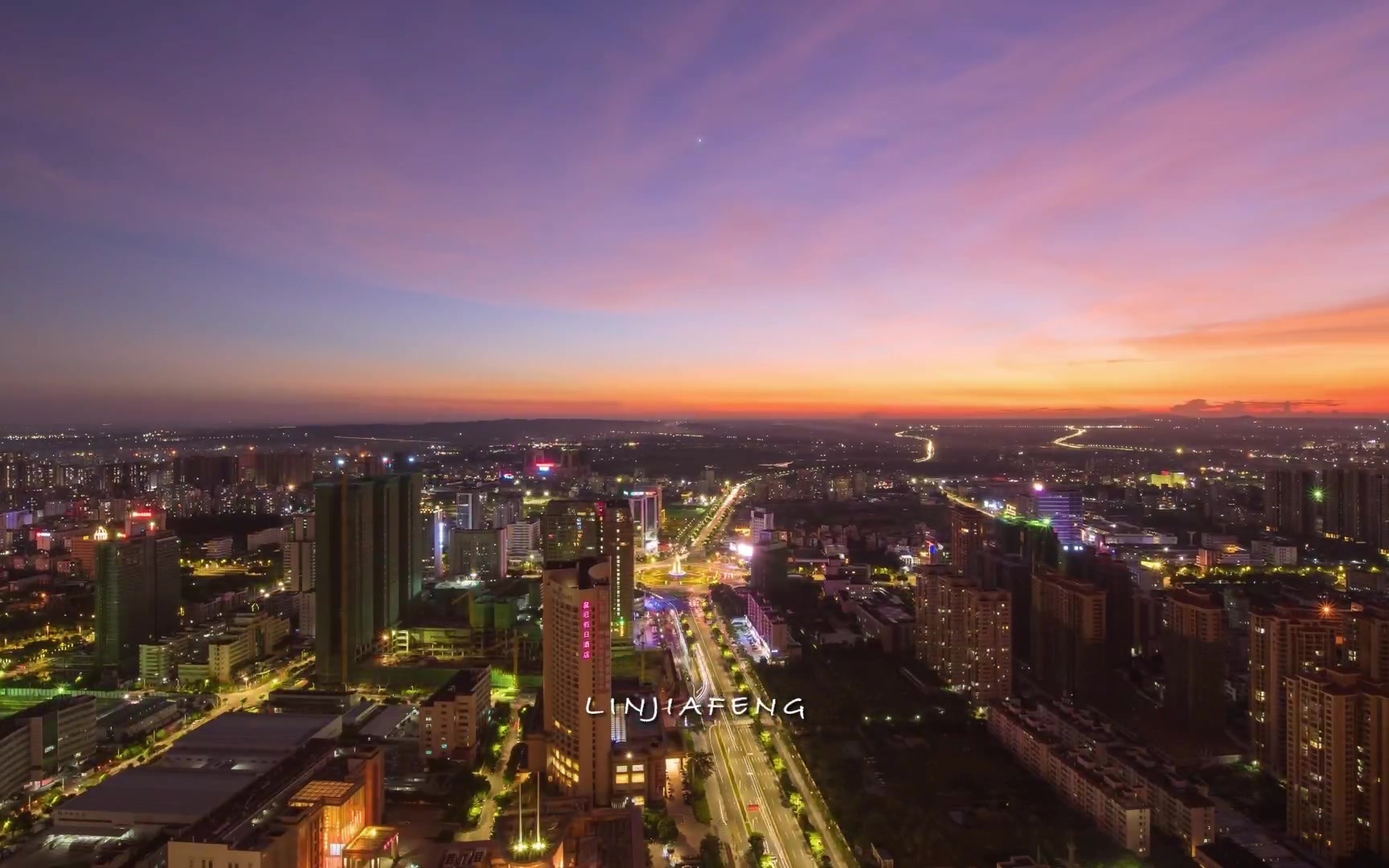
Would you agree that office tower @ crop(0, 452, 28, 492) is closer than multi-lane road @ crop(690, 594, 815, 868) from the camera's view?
No

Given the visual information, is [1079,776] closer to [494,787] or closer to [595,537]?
[494,787]

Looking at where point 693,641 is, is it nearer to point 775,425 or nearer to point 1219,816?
point 1219,816

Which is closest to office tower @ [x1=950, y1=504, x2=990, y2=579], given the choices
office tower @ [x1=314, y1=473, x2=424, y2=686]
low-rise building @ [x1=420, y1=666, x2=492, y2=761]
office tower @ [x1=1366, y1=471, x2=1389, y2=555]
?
office tower @ [x1=1366, y1=471, x2=1389, y2=555]

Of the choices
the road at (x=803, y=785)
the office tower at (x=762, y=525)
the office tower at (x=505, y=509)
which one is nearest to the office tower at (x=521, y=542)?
the office tower at (x=505, y=509)

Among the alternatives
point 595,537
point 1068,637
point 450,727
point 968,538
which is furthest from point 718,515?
point 450,727

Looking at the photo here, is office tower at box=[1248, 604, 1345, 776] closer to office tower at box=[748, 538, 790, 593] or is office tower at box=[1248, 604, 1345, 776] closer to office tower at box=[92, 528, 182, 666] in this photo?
office tower at box=[748, 538, 790, 593]

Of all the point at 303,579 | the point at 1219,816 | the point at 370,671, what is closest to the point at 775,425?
the point at 303,579

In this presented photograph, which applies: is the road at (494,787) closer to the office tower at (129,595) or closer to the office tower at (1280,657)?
the office tower at (129,595)

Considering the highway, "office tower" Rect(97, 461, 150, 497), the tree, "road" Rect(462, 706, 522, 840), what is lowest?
"road" Rect(462, 706, 522, 840)
